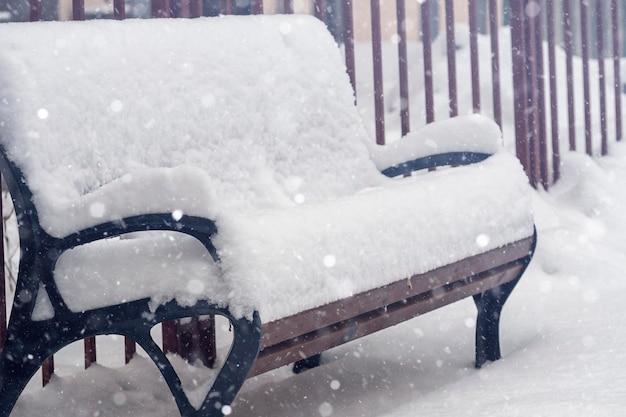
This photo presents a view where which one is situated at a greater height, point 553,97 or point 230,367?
point 230,367

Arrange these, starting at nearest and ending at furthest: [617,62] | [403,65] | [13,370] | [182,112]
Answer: [13,370] < [182,112] < [403,65] < [617,62]

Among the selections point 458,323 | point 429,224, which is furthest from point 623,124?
point 429,224

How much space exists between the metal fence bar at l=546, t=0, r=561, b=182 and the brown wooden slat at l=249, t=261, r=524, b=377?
2.16 meters

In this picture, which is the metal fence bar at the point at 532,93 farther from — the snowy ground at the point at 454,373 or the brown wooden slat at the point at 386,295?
the brown wooden slat at the point at 386,295

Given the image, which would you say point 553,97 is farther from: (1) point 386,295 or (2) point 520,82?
(1) point 386,295

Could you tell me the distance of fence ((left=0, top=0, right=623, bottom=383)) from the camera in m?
3.05

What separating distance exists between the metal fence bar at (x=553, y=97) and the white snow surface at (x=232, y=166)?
1979 mm

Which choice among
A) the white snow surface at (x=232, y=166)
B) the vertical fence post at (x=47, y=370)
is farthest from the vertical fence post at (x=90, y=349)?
the white snow surface at (x=232, y=166)

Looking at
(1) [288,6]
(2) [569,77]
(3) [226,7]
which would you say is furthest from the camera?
(2) [569,77]

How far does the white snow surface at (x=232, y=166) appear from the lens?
4.91 ft

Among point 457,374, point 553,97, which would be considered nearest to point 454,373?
point 457,374

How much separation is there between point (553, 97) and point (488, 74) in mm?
1492

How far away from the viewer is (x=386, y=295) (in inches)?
71.8

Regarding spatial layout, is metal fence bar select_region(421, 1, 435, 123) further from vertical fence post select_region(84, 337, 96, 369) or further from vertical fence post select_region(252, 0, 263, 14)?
vertical fence post select_region(84, 337, 96, 369)
